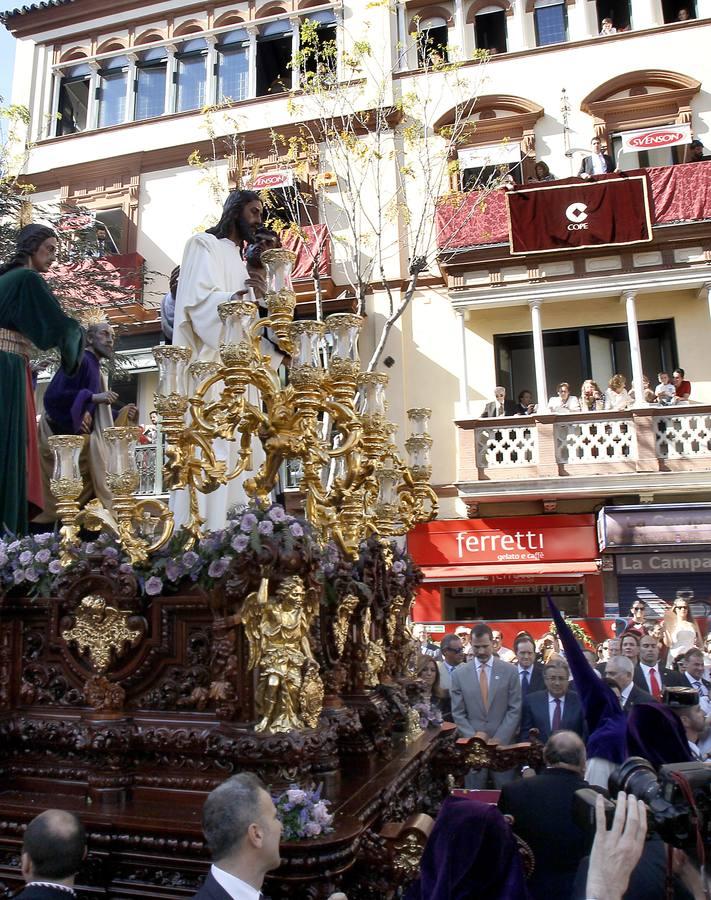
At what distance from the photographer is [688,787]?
5.79 feet

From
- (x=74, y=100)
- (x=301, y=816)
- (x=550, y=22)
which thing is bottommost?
(x=301, y=816)

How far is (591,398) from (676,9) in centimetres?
974

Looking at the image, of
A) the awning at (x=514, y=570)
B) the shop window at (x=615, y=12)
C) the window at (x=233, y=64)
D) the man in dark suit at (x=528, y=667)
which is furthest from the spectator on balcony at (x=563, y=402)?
the window at (x=233, y=64)

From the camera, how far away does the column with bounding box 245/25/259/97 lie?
2038cm

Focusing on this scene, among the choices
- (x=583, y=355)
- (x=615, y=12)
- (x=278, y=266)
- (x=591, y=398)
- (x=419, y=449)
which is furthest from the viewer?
(x=615, y=12)

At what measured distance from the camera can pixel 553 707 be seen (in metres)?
6.89

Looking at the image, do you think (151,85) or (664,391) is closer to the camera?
(664,391)

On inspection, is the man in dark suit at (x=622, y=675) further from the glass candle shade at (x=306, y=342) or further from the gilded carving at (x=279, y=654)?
the glass candle shade at (x=306, y=342)

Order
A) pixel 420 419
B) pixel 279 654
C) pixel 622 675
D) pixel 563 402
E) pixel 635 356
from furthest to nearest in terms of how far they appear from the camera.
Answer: pixel 563 402, pixel 635 356, pixel 622 675, pixel 420 419, pixel 279 654

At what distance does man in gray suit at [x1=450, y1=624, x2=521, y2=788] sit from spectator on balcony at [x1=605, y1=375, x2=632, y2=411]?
395 inches

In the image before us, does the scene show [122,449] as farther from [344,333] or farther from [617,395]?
[617,395]

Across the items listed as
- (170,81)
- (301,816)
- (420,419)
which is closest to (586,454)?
(420,419)

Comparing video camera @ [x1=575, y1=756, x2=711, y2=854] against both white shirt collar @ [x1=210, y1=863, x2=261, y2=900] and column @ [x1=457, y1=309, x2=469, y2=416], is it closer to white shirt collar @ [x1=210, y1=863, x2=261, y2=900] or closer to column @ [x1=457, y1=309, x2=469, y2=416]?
white shirt collar @ [x1=210, y1=863, x2=261, y2=900]

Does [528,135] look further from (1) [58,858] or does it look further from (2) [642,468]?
(1) [58,858]
